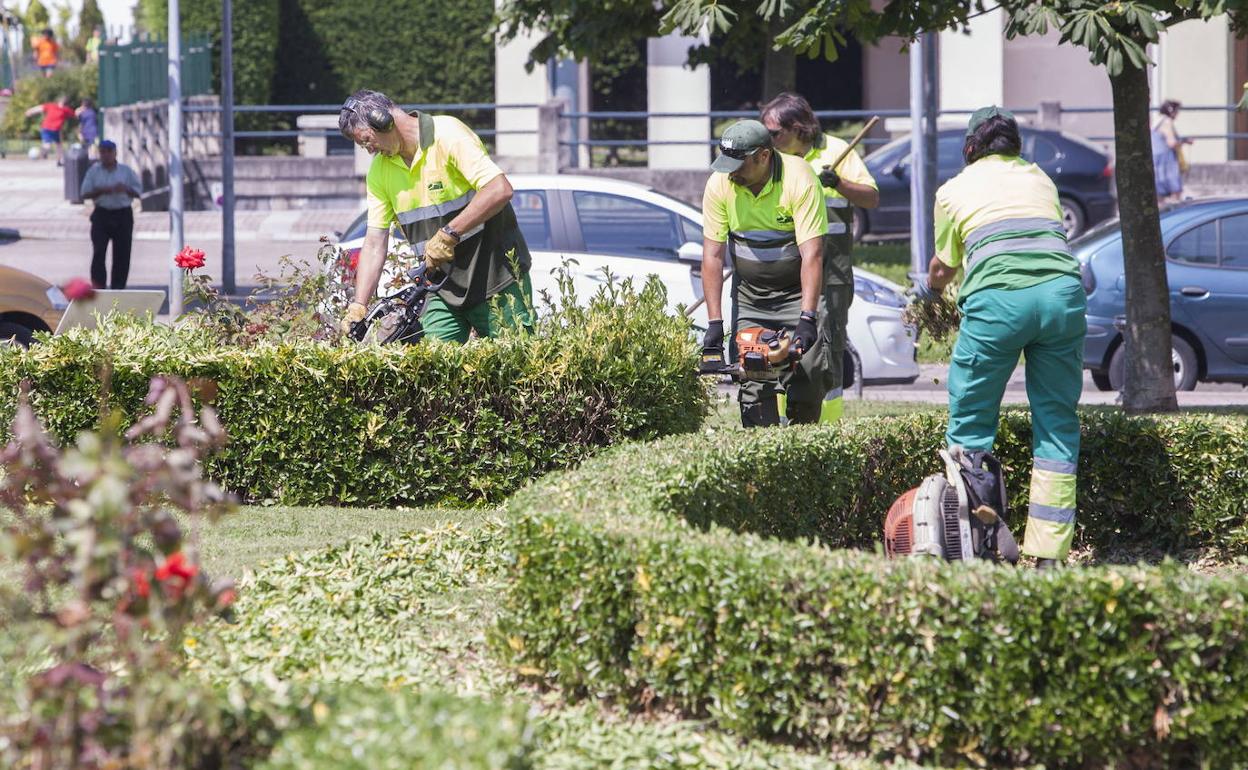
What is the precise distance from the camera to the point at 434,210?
7.79 meters

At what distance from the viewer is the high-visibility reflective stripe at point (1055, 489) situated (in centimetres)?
598

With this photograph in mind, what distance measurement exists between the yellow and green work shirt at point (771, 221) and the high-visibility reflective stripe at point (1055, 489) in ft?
5.36

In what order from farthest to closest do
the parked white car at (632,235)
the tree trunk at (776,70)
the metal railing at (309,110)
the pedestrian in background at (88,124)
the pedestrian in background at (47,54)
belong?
1. the pedestrian in background at (47,54)
2. the pedestrian in background at (88,124)
3. the metal railing at (309,110)
4. the tree trunk at (776,70)
5. the parked white car at (632,235)

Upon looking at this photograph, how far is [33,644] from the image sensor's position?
15.3ft

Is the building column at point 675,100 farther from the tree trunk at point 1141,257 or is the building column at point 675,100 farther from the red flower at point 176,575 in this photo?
the red flower at point 176,575

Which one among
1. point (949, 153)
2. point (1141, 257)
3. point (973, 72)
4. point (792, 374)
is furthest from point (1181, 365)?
point (973, 72)

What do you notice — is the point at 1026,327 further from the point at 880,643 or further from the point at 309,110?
the point at 309,110

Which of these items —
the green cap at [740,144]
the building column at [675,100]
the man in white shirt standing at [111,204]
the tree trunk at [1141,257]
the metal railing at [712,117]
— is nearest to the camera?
the green cap at [740,144]

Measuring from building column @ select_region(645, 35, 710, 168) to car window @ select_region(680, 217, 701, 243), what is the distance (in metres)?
15.2

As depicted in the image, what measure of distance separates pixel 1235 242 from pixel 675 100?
1594 centimetres

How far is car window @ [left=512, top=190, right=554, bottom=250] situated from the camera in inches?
464

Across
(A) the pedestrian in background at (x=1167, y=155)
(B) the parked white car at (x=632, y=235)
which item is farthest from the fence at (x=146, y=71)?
(A) the pedestrian in background at (x=1167, y=155)

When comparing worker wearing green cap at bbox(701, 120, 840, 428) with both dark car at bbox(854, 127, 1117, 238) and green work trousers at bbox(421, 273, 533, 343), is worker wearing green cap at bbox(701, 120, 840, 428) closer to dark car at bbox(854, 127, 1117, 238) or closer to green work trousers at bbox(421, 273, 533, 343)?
green work trousers at bbox(421, 273, 533, 343)

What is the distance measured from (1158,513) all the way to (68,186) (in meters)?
23.5
